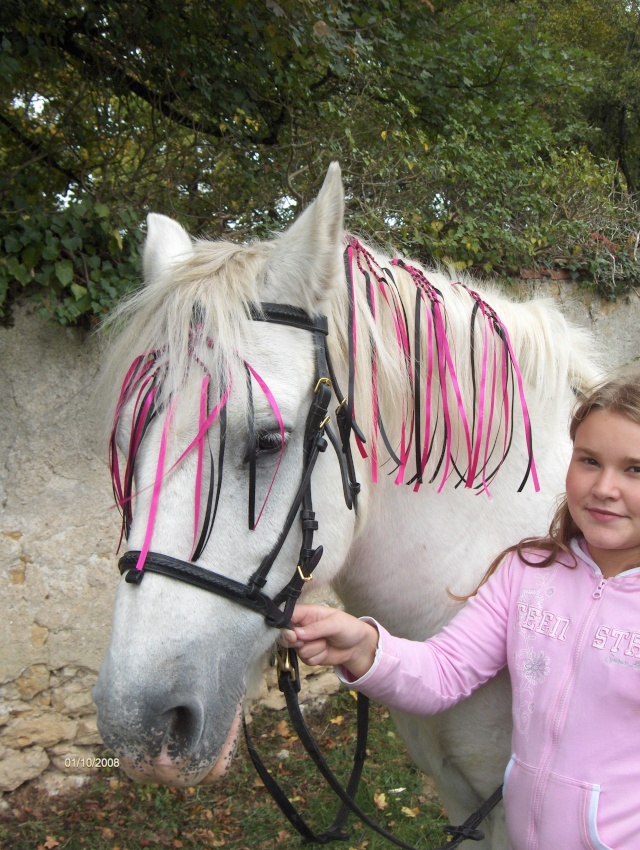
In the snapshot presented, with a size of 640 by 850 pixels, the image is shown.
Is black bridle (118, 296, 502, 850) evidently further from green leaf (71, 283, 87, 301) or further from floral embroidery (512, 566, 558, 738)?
green leaf (71, 283, 87, 301)

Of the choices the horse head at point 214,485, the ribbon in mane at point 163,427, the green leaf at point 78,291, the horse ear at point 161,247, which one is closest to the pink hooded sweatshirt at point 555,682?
the horse head at point 214,485

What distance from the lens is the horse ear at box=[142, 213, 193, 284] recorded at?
1.63m

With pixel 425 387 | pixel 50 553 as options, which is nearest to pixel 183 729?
pixel 425 387

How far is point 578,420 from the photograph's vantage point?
1.38 meters

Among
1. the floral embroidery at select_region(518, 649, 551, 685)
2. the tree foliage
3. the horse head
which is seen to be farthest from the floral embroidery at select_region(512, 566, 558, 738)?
the tree foliage

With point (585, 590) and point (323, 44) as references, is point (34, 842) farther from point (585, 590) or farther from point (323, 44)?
point (323, 44)

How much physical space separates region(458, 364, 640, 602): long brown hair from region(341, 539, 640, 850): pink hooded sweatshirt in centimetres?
2

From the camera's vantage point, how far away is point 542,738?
47.9 inches

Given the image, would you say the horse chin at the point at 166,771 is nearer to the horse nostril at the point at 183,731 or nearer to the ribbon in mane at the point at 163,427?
the horse nostril at the point at 183,731

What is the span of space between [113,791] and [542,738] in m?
2.87

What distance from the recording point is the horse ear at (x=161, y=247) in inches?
64.2

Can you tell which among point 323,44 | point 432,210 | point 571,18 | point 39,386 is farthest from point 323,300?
point 571,18
